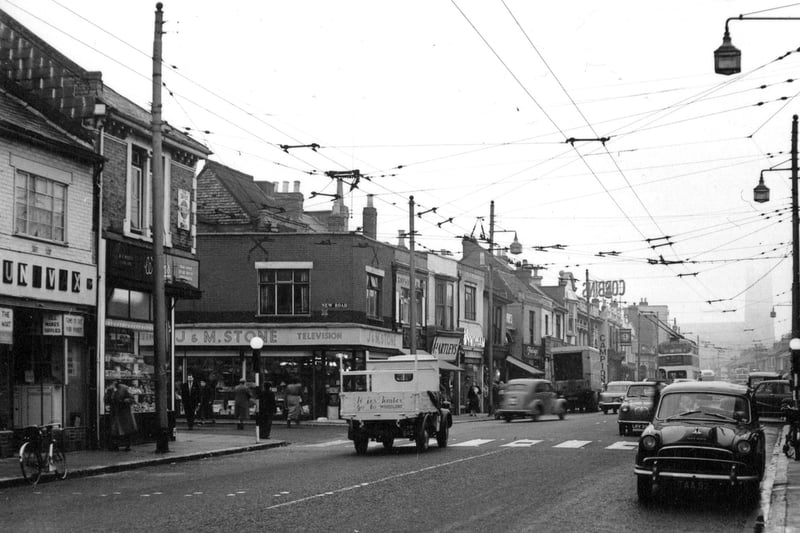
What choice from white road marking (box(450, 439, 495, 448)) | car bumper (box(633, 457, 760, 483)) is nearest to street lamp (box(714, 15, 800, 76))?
car bumper (box(633, 457, 760, 483))

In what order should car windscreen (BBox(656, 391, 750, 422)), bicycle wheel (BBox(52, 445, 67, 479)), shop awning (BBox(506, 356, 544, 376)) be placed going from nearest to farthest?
1. car windscreen (BBox(656, 391, 750, 422))
2. bicycle wheel (BBox(52, 445, 67, 479))
3. shop awning (BBox(506, 356, 544, 376))

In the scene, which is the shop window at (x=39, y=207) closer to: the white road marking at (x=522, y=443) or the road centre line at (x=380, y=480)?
the road centre line at (x=380, y=480)

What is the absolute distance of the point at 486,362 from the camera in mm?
65000

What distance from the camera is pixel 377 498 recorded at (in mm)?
14969

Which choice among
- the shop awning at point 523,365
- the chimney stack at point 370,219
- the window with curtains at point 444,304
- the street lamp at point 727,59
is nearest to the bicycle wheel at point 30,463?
the street lamp at point 727,59

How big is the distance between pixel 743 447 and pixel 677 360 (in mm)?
52849

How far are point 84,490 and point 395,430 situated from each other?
A: 31.1ft

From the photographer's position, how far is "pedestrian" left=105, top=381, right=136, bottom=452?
82.2 feet

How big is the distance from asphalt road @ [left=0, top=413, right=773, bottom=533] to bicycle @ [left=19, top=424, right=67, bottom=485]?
37 centimetres

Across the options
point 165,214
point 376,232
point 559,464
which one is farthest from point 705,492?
point 376,232

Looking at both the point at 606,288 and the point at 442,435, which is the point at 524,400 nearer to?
the point at 442,435

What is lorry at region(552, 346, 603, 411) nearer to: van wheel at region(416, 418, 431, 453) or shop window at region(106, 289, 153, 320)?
van wheel at region(416, 418, 431, 453)

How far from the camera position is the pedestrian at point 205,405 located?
4059 cm

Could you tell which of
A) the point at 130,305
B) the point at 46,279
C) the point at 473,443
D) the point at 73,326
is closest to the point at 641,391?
the point at 473,443
